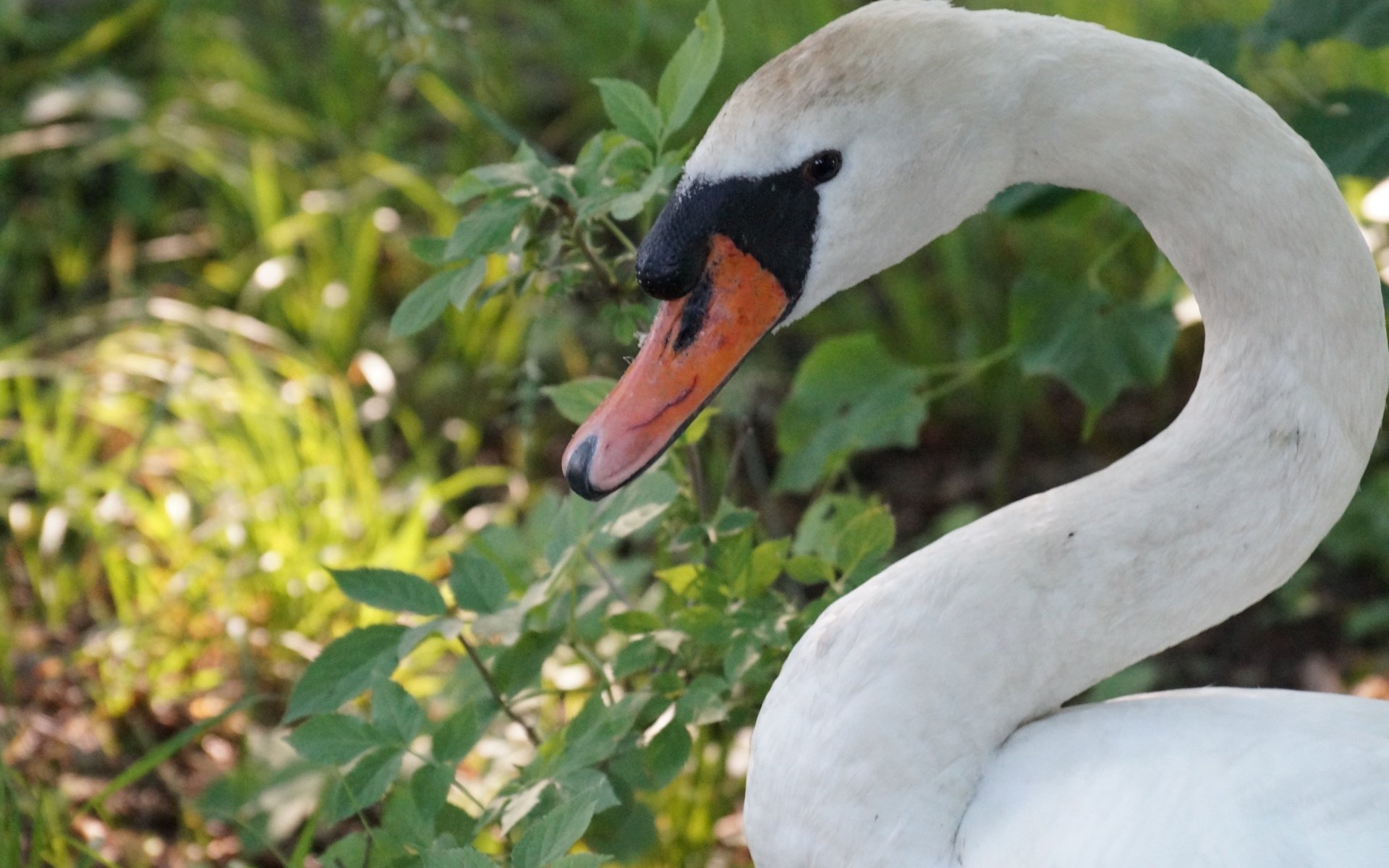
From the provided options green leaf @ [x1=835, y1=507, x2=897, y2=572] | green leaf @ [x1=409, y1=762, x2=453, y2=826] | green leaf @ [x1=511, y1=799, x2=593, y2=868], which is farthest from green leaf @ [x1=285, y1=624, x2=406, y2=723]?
green leaf @ [x1=835, y1=507, x2=897, y2=572]

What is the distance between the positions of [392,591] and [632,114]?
658 mm

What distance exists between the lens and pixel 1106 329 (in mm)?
2439

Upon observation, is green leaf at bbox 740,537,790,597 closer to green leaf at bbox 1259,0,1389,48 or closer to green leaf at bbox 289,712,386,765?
green leaf at bbox 289,712,386,765

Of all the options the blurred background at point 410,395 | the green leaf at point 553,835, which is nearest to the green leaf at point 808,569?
the blurred background at point 410,395

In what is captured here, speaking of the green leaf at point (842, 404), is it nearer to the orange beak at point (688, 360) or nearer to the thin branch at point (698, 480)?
the thin branch at point (698, 480)

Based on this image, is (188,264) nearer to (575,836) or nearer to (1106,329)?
(1106,329)

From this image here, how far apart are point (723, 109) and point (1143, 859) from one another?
833 millimetres

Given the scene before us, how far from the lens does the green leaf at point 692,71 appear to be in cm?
176

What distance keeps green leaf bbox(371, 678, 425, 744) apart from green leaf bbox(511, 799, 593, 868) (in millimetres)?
263

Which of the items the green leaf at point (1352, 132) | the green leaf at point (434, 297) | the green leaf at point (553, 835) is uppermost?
the green leaf at point (434, 297)

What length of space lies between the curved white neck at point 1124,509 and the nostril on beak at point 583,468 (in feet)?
1.02

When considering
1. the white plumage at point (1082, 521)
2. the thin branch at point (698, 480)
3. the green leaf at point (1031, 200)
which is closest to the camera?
the white plumage at point (1082, 521)

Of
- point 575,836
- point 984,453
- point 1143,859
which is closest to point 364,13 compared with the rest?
point 575,836

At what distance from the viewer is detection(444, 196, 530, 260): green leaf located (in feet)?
5.95
